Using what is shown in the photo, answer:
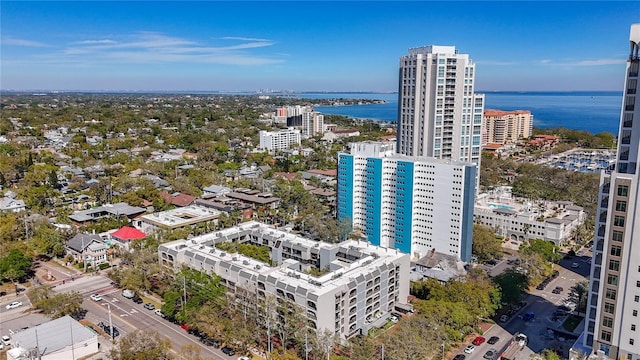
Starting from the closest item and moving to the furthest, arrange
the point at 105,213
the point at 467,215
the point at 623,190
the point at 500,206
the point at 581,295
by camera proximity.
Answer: the point at 623,190, the point at 581,295, the point at 467,215, the point at 500,206, the point at 105,213

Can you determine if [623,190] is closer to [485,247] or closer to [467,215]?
[467,215]

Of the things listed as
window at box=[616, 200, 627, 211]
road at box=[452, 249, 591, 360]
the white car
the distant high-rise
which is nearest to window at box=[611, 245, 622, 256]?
window at box=[616, 200, 627, 211]

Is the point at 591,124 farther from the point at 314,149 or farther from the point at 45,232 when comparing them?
the point at 45,232

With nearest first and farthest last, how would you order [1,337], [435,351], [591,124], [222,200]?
[435,351] → [1,337] → [222,200] → [591,124]

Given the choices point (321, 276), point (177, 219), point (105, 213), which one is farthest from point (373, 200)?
point (105, 213)

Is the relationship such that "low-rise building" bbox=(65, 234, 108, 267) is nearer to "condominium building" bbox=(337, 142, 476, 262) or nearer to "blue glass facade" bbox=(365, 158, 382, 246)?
"condominium building" bbox=(337, 142, 476, 262)

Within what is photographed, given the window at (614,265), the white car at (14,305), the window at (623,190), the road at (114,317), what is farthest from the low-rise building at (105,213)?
the window at (623,190)

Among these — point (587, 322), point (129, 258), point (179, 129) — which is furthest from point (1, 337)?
point (179, 129)
